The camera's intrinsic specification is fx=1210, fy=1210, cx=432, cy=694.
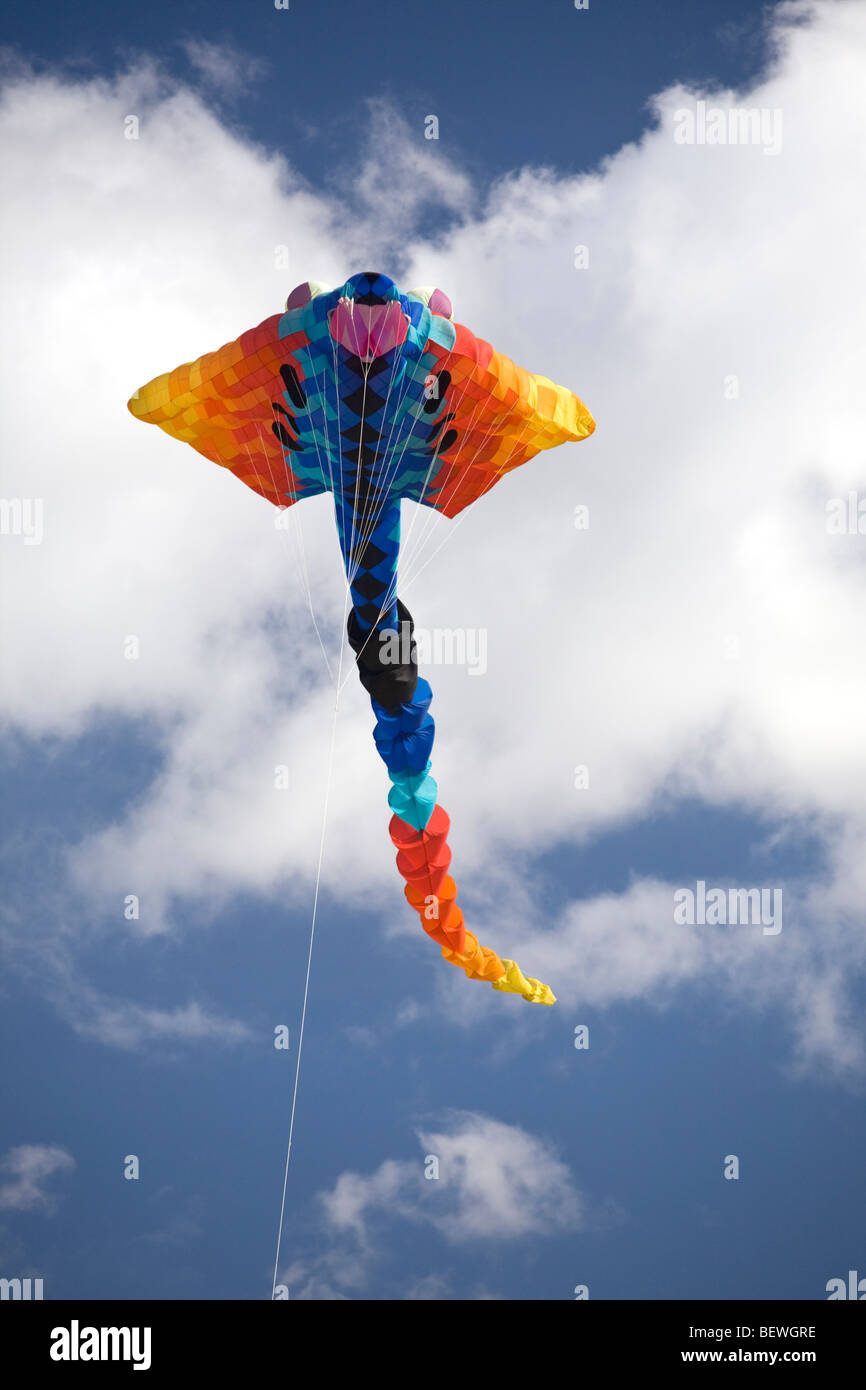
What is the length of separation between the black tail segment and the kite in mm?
19

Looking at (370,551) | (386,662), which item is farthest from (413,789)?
(370,551)

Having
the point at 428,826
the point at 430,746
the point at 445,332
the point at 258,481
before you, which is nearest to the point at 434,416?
the point at 445,332

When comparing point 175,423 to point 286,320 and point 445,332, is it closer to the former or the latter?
point 286,320

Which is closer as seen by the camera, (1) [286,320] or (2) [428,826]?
(1) [286,320]

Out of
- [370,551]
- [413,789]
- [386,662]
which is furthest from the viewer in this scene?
[413,789]

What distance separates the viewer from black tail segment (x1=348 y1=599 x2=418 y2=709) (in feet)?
54.4

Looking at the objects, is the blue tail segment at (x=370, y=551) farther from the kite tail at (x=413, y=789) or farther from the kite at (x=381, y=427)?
the kite tail at (x=413, y=789)

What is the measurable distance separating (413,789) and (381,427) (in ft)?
17.6

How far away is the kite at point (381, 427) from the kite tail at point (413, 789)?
0.02 m

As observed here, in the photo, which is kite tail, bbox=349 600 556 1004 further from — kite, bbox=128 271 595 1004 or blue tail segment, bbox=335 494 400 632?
blue tail segment, bbox=335 494 400 632

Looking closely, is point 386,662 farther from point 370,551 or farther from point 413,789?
point 413,789

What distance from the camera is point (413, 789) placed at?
17719 millimetres

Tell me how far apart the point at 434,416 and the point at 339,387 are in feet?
4.83

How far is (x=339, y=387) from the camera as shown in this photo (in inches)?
585
